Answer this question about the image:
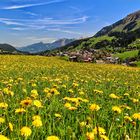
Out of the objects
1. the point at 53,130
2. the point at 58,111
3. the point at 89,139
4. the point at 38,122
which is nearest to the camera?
the point at 89,139

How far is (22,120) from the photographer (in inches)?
235

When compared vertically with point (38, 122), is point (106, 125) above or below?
below

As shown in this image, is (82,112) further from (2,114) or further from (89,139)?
(89,139)

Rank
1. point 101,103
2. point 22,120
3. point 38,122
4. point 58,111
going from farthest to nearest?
point 101,103 → point 58,111 → point 22,120 → point 38,122

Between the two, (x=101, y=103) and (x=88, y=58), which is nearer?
(x=101, y=103)

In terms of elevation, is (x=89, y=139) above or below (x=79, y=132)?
above

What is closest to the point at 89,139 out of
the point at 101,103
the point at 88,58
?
the point at 101,103

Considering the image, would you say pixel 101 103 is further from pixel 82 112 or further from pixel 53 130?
pixel 53 130

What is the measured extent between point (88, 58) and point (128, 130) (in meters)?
51.7

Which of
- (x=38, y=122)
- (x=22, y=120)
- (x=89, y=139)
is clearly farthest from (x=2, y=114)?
(x=89, y=139)

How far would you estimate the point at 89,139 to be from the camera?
370 cm

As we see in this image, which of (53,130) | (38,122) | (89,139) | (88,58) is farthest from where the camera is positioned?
(88,58)

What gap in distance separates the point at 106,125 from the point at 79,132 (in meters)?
1.05

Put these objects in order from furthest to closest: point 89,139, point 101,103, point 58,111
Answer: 1. point 101,103
2. point 58,111
3. point 89,139
